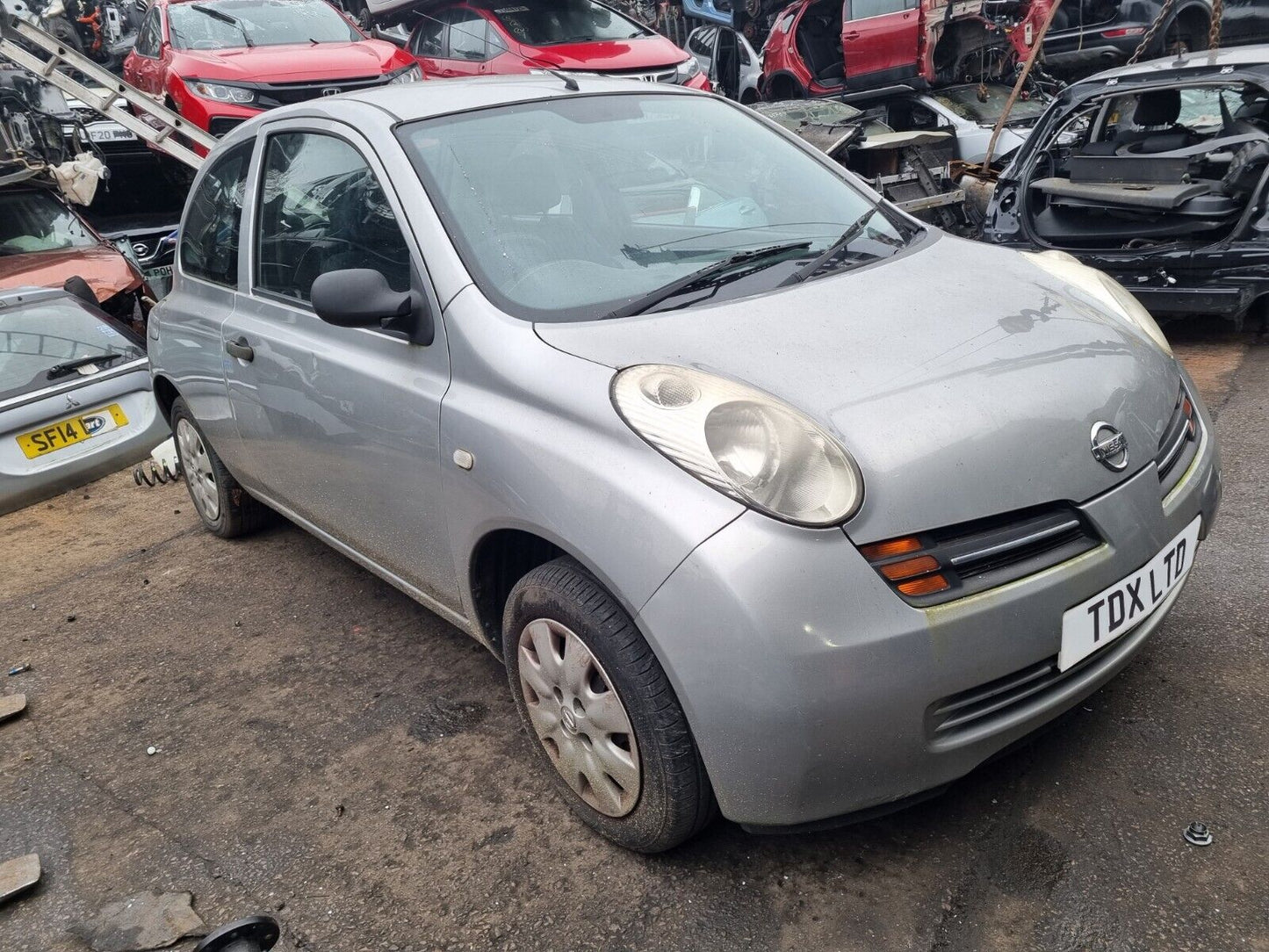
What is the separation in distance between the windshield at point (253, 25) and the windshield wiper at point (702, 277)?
25.2 feet

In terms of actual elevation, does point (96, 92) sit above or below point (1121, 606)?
above

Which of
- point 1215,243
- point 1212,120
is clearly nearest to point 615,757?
point 1215,243

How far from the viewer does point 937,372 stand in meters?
2.07

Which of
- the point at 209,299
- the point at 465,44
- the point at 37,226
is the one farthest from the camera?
the point at 465,44

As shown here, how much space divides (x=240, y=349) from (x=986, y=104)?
753cm

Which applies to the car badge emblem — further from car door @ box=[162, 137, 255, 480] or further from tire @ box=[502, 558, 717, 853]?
car door @ box=[162, 137, 255, 480]

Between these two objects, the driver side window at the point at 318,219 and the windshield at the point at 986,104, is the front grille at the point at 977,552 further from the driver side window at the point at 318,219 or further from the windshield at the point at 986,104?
the windshield at the point at 986,104

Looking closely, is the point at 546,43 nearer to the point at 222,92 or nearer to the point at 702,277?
the point at 222,92

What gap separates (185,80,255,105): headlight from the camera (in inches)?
323

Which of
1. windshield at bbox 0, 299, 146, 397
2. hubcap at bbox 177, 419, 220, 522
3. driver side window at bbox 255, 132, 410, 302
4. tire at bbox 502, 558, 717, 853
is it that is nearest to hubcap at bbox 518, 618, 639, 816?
tire at bbox 502, 558, 717, 853

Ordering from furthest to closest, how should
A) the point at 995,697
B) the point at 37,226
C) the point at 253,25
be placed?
1. the point at 253,25
2. the point at 37,226
3. the point at 995,697

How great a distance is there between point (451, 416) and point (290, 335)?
3.06 ft

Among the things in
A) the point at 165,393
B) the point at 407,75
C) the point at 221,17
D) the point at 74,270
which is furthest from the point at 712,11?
the point at 165,393

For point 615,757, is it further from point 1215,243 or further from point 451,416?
point 1215,243
